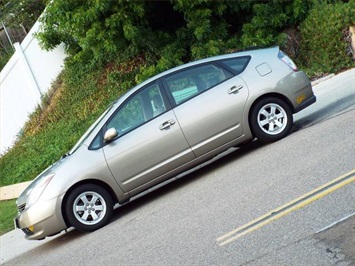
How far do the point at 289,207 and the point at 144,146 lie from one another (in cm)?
259

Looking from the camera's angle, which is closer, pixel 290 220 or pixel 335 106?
pixel 290 220

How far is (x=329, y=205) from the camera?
19.3 feet

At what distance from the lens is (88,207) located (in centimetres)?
796

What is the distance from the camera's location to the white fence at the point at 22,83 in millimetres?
16500

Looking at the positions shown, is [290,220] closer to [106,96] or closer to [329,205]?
[329,205]

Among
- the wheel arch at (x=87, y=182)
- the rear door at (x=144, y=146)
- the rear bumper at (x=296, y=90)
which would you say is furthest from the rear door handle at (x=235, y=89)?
the wheel arch at (x=87, y=182)

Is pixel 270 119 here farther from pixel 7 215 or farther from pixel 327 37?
pixel 327 37

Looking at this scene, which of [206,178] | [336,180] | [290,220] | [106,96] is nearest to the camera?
[290,220]

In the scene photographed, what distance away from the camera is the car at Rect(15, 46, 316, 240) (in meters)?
7.88

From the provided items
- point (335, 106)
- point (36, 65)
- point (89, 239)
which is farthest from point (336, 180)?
point (36, 65)

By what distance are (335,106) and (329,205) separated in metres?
4.54

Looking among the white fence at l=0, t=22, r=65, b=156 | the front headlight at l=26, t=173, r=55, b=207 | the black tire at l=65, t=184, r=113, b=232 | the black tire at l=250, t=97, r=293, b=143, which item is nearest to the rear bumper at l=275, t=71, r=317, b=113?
the black tire at l=250, t=97, r=293, b=143

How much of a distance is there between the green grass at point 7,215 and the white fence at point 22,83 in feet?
14.0

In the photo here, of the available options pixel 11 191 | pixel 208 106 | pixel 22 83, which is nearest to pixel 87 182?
pixel 208 106
